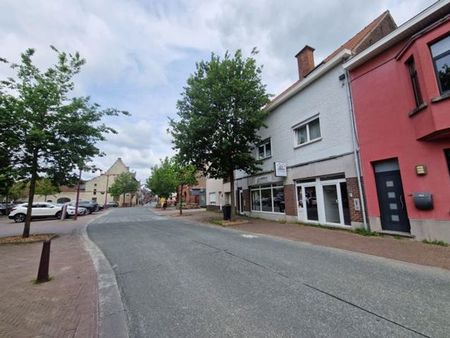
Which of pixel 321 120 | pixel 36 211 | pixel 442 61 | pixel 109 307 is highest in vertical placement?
pixel 442 61

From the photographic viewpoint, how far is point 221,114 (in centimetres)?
1435

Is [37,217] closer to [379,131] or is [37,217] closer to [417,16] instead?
[379,131]

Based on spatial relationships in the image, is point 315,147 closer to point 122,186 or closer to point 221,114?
point 221,114

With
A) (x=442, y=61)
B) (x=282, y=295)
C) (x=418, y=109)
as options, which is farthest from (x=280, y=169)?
(x=282, y=295)

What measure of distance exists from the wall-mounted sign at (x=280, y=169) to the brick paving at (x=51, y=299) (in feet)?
34.2

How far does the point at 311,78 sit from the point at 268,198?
8254 mm

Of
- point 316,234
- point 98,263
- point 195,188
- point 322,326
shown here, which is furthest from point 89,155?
point 195,188

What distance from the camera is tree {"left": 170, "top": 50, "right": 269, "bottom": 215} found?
14250mm

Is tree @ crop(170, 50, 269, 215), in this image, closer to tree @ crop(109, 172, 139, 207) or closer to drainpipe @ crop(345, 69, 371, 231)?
drainpipe @ crop(345, 69, 371, 231)

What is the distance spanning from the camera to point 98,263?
6.67m

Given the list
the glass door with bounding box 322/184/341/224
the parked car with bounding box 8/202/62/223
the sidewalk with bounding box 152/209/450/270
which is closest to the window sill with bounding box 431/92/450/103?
the sidewalk with bounding box 152/209/450/270

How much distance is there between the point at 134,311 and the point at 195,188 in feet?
129

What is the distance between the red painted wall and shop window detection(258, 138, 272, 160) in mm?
6960

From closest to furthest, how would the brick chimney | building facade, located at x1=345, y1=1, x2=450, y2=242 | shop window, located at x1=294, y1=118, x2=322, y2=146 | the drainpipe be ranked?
building facade, located at x1=345, y1=1, x2=450, y2=242 → the drainpipe → shop window, located at x1=294, y1=118, x2=322, y2=146 → the brick chimney
